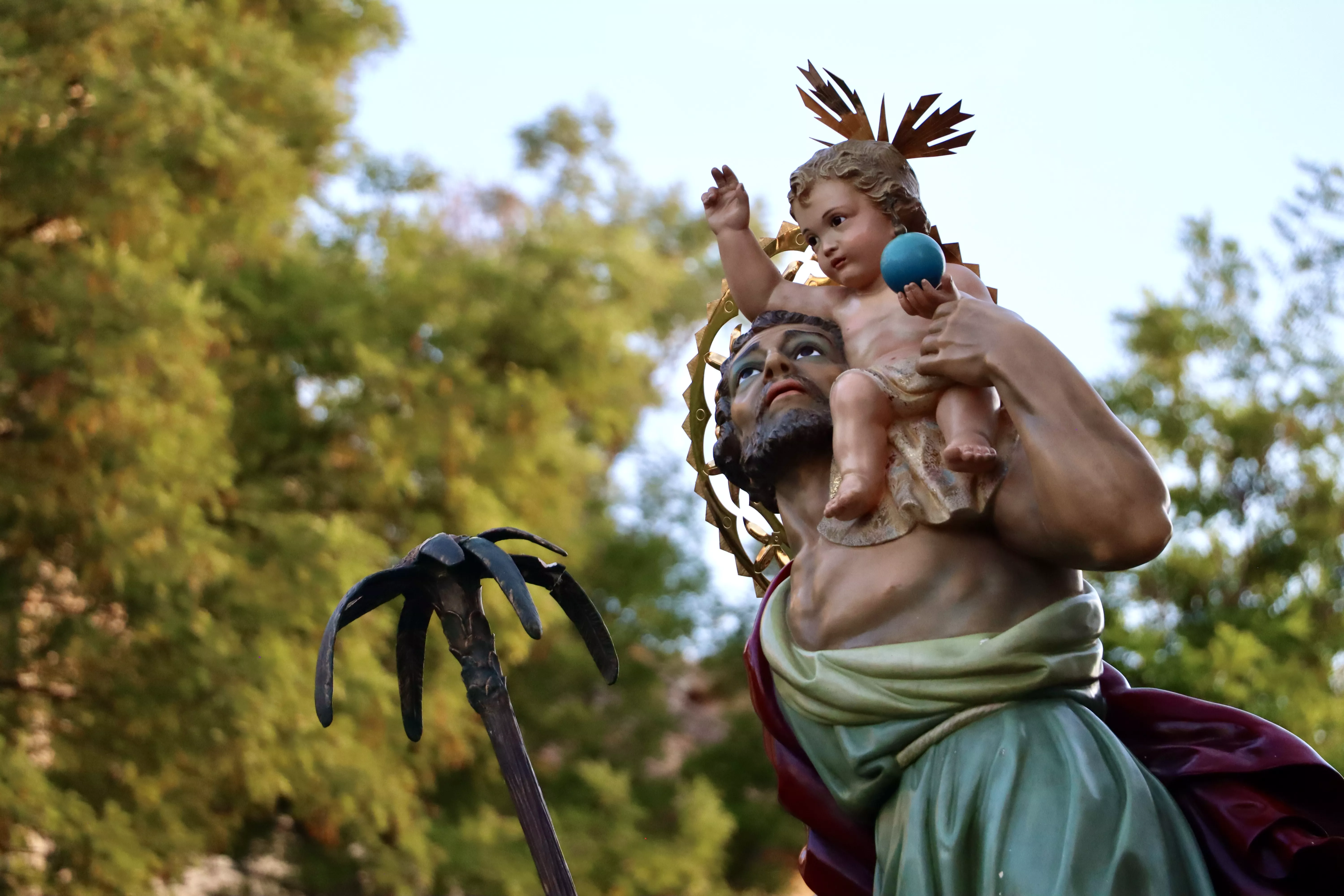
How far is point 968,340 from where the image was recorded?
2.31 meters

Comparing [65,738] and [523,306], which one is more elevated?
[523,306]

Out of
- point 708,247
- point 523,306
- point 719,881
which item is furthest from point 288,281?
point 708,247

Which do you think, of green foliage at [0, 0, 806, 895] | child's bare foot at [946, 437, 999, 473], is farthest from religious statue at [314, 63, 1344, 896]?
green foliage at [0, 0, 806, 895]

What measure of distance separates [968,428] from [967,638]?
1.10ft

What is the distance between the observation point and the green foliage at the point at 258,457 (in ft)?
24.3

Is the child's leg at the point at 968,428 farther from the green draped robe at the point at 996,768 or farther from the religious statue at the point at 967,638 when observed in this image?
the green draped robe at the point at 996,768

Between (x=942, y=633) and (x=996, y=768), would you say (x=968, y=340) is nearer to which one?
(x=942, y=633)

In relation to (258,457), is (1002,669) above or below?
below

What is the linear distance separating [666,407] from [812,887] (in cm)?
1284

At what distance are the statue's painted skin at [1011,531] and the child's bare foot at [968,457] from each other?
0.06 m

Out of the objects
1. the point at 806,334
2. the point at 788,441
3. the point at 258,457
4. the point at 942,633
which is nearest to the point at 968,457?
the point at 942,633

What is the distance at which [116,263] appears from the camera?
24.4 ft

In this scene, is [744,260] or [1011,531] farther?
[744,260]

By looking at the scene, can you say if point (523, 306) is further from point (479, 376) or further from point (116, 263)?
→ point (116, 263)
